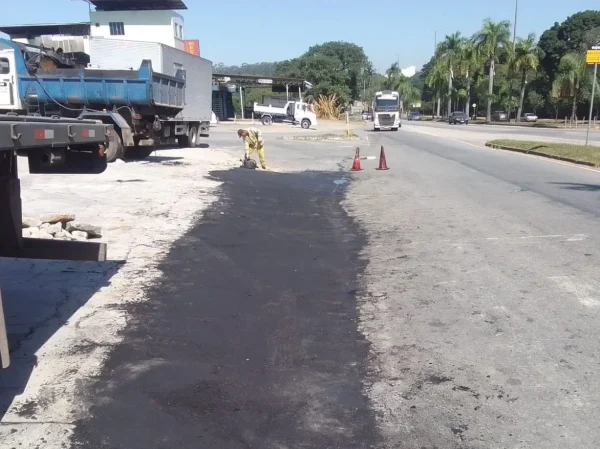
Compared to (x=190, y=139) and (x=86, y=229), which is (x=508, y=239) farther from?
(x=190, y=139)

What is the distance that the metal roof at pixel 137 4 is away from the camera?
204 ft

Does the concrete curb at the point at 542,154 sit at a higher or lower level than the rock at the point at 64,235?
lower

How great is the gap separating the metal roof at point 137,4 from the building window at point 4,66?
5627cm

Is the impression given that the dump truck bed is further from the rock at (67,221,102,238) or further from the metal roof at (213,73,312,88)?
the metal roof at (213,73,312,88)

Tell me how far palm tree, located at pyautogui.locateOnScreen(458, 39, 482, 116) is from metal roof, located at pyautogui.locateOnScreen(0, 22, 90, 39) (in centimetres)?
4976

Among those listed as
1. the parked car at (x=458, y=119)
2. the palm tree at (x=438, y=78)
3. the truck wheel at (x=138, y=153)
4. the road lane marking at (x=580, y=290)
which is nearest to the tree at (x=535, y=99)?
the parked car at (x=458, y=119)

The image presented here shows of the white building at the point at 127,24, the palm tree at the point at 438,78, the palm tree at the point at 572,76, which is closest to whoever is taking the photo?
the white building at the point at 127,24

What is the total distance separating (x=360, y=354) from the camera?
5.21 m

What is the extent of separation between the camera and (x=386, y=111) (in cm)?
5581

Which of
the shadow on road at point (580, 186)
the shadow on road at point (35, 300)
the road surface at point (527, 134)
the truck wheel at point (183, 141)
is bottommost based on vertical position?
the road surface at point (527, 134)

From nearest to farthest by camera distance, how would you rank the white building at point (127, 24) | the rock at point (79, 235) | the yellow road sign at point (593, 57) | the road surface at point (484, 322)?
the road surface at point (484, 322)
the rock at point (79, 235)
the yellow road sign at point (593, 57)
the white building at point (127, 24)

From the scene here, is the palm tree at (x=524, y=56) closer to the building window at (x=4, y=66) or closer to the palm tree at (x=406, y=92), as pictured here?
the palm tree at (x=406, y=92)

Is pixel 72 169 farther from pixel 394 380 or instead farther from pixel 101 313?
pixel 394 380

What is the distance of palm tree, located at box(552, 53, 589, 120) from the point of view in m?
66.9
